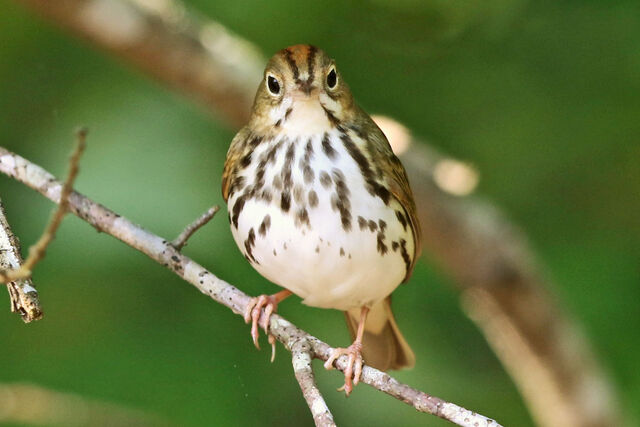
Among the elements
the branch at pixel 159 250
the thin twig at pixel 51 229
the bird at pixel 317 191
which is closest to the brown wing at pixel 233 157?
the bird at pixel 317 191

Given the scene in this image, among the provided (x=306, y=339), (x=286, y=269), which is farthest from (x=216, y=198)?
(x=306, y=339)

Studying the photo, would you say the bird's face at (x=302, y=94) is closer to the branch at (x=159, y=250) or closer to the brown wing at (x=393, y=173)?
the brown wing at (x=393, y=173)

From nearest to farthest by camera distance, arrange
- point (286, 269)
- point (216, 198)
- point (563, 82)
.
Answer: point (286, 269), point (216, 198), point (563, 82)

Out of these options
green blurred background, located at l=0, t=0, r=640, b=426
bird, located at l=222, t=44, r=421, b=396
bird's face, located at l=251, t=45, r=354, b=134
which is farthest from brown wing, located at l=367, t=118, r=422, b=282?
green blurred background, located at l=0, t=0, r=640, b=426

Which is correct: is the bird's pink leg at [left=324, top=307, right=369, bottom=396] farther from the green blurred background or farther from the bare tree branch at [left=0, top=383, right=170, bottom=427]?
the bare tree branch at [left=0, top=383, right=170, bottom=427]

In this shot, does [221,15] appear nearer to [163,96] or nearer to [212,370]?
[163,96]
